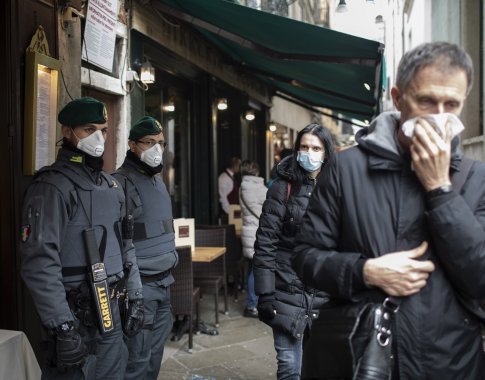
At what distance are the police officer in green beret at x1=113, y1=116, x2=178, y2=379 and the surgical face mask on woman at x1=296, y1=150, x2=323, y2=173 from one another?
106 centimetres

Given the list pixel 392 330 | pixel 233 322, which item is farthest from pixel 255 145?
pixel 392 330

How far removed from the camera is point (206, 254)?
231 inches

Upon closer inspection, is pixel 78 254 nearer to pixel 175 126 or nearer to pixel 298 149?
pixel 298 149

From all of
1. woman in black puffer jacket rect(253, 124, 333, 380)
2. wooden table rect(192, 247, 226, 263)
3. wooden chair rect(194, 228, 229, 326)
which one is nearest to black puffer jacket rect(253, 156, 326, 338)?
woman in black puffer jacket rect(253, 124, 333, 380)

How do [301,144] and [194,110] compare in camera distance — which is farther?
[194,110]

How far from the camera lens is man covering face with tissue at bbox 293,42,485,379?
1.56 m

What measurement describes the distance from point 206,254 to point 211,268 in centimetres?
81

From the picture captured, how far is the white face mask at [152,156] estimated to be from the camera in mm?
3809

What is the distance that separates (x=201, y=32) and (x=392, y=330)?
737 centimetres

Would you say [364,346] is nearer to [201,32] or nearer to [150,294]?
[150,294]

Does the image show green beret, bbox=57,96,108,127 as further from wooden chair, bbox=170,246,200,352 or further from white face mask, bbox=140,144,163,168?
wooden chair, bbox=170,246,200,352

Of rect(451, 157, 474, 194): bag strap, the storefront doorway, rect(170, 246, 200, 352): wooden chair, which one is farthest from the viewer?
the storefront doorway

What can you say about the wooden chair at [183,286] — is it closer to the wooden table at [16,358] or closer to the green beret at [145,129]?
the green beret at [145,129]

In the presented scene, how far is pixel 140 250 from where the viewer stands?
3664 mm
